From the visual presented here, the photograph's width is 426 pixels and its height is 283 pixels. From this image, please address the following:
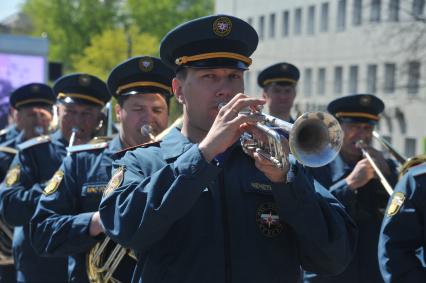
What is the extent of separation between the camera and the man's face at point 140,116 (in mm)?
4754

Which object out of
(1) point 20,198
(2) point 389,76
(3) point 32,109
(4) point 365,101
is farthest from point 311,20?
(1) point 20,198

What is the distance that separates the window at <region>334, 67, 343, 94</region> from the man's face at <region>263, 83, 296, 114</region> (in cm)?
3429

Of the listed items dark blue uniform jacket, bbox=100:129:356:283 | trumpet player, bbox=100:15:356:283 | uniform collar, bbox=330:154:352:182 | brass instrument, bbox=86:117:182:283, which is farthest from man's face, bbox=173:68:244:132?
uniform collar, bbox=330:154:352:182

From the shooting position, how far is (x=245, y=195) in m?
3.02

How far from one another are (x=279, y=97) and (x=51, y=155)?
9.17 ft

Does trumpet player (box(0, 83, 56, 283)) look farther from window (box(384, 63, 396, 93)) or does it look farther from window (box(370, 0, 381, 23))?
window (box(384, 63, 396, 93))

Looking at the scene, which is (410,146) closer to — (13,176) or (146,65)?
(13,176)

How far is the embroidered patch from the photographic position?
9.82 feet

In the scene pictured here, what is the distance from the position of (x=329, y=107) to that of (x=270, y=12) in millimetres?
43204

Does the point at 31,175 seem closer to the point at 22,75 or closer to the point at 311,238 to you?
the point at 311,238

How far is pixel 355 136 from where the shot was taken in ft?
20.2

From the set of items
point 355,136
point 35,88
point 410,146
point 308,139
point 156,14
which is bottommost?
point 410,146

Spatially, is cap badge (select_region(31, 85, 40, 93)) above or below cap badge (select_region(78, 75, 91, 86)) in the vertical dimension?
below

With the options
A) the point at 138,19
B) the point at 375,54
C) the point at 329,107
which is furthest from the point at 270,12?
the point at 329,107
